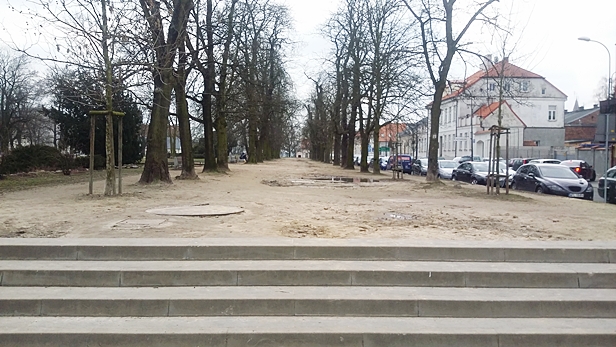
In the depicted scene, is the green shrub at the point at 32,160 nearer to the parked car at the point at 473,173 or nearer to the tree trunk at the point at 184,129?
the tree trunk at the point at 184,129

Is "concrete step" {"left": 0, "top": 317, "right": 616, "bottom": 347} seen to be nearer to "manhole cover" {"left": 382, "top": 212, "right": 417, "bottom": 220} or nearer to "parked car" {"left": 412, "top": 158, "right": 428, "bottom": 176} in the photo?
"manhole cover" {"left": 382, "top": 212, "right": 417, "bottom": 220}

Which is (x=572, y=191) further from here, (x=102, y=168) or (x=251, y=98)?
(x=102, y=168)

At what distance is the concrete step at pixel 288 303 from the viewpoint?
5.38m

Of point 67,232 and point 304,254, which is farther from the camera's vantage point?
point 67,232

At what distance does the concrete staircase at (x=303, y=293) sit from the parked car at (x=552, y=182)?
1366 cm

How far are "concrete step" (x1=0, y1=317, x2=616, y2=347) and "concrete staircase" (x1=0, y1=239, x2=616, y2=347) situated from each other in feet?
0.03

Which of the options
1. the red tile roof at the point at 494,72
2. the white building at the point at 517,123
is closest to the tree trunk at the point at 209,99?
the red tile roof at the point at 494,72

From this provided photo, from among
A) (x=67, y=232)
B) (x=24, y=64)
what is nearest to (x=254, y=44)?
(x=67, y=232)

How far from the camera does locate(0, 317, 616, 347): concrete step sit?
A: 15.9 feet

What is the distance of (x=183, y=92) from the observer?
68.9 ft

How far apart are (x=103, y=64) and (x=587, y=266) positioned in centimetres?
1248

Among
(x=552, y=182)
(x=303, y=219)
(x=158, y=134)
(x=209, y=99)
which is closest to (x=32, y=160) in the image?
(x=209, y=99)

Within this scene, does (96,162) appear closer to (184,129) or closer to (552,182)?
(184,129)

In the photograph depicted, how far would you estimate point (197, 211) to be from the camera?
10500mm
